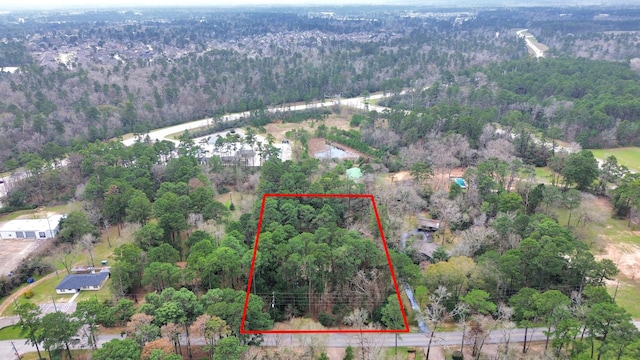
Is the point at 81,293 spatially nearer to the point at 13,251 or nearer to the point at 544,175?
the point at 13,251

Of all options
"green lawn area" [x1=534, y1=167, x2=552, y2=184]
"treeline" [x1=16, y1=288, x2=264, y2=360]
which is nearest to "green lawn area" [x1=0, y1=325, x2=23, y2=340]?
"treeline" [x1=16, y1=288, x2=264, y2=360]

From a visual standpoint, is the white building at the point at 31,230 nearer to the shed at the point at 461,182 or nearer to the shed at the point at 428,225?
the shed at the point at 428,225

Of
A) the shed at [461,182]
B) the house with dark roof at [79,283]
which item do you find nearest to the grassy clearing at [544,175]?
the shed at [461,182]

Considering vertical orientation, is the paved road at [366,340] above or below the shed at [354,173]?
below

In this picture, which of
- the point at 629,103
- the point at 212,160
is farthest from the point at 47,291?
the point at 629,103

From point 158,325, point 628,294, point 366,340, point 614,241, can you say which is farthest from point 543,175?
point 158,325

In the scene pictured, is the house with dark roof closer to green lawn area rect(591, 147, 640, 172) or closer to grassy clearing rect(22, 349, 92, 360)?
grassy clearing rect(22, 349, 92, 360)
